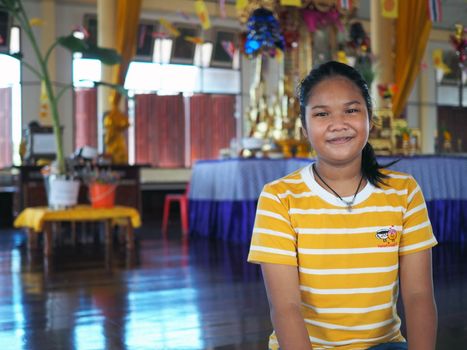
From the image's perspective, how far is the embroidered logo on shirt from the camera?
3.54ft

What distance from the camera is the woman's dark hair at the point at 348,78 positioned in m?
1.12

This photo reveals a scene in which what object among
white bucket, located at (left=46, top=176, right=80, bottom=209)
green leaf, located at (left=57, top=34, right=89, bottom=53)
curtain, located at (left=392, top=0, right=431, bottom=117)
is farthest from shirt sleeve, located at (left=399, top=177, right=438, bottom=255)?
curtain, located at (left=392, top=0, right=431, bottom=117)

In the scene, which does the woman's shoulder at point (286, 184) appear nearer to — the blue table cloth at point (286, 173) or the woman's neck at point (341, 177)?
the woman's neck at point (341, 177)

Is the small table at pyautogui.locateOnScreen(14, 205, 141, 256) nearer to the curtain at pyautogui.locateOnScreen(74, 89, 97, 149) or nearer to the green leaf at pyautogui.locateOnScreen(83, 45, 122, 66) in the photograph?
the green leaf at pyautogui.locateOnScreen(83, 45, 122, 66)

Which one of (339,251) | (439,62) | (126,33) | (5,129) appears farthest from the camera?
(439,62)

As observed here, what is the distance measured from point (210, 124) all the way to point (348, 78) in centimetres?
1065

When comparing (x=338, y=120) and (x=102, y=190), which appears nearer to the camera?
(x=338, y=120)

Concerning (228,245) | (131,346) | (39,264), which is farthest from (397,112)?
(131,346)

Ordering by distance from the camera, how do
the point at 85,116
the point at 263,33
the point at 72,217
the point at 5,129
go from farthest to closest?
1. the point at 85,116
2. the point at 5,129
3. the point at 263,33
4. the point at 72,217

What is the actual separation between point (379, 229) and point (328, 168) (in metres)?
0.15

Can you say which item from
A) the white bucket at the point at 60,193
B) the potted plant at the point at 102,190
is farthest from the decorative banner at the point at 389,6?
the white bucket at the point at 60,193

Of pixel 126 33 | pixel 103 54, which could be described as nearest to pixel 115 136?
pixel 126 33

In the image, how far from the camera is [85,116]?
35.6ft

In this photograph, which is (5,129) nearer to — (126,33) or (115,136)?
(126,33)
